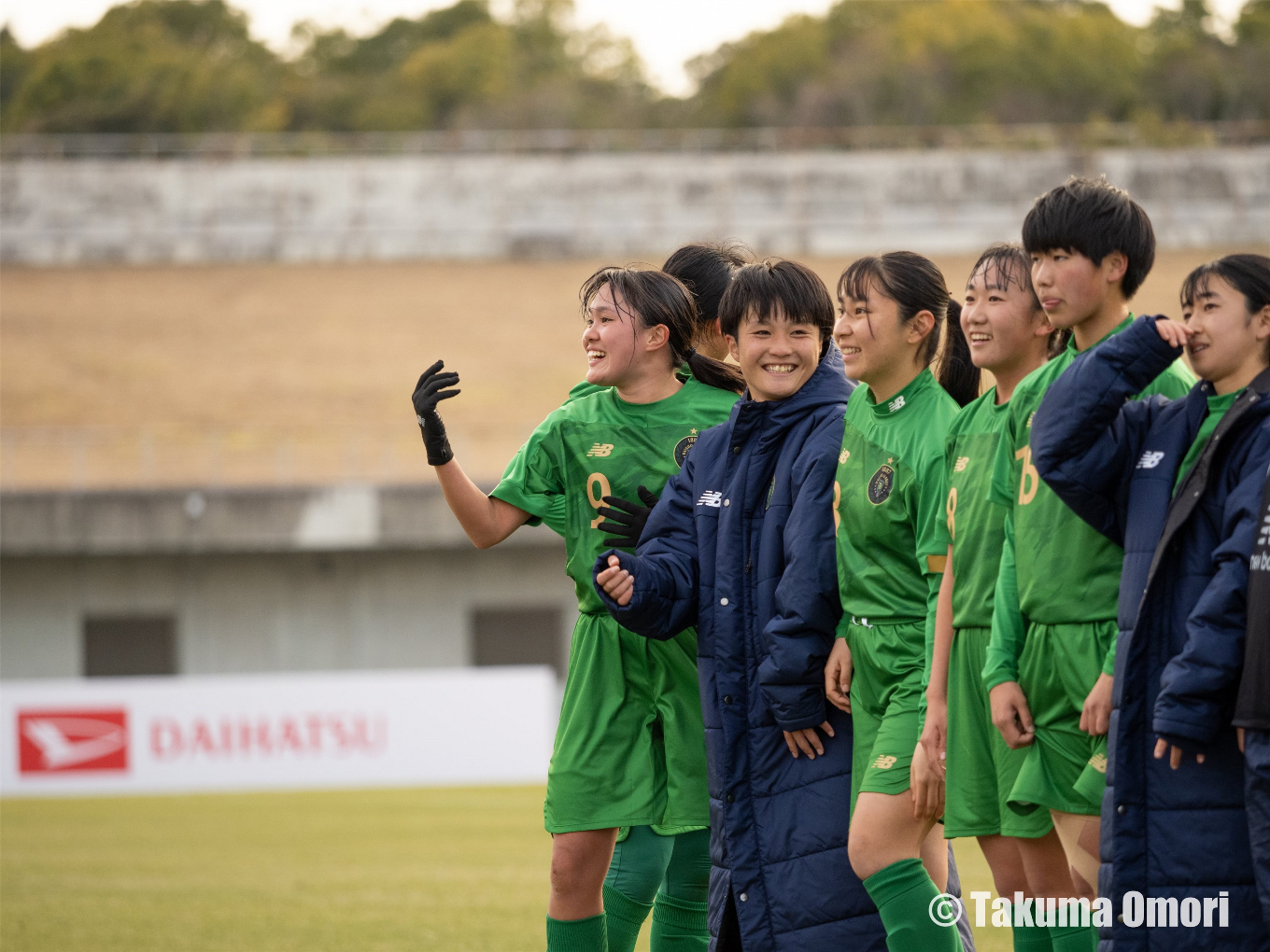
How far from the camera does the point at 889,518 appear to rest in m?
4.11

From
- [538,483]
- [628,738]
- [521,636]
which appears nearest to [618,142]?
[521,636]

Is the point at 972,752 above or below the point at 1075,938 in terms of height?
above

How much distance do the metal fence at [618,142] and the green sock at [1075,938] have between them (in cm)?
3765

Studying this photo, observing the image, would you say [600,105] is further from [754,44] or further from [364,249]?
[364,249]

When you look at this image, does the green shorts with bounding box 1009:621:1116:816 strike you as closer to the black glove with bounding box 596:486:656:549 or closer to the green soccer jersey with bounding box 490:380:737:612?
the black glove with bounding box 596:486:656:549

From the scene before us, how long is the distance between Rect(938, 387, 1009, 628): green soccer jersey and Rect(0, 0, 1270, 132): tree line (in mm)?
43103

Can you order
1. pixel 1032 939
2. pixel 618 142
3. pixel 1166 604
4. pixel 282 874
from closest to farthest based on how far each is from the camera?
pixel 1166 604 < pixel 1032 939 < pixel 282 874 < pixel 618 142

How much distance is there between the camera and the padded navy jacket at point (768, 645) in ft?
13.0

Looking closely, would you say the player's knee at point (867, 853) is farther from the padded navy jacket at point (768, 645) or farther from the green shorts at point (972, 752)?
the green shorts at point (972, 752)

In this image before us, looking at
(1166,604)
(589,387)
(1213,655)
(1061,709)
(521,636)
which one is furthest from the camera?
(521,636)

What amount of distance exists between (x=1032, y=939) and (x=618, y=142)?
38713 millimetres

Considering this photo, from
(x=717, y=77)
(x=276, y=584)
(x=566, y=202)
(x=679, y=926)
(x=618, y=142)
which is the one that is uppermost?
(x=717, y=77)

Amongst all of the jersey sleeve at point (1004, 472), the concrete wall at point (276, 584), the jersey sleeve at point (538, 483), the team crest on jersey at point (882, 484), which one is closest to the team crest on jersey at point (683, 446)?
the jersey sleeve at point (538, 483)

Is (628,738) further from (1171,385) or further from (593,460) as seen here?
(1171,385)
